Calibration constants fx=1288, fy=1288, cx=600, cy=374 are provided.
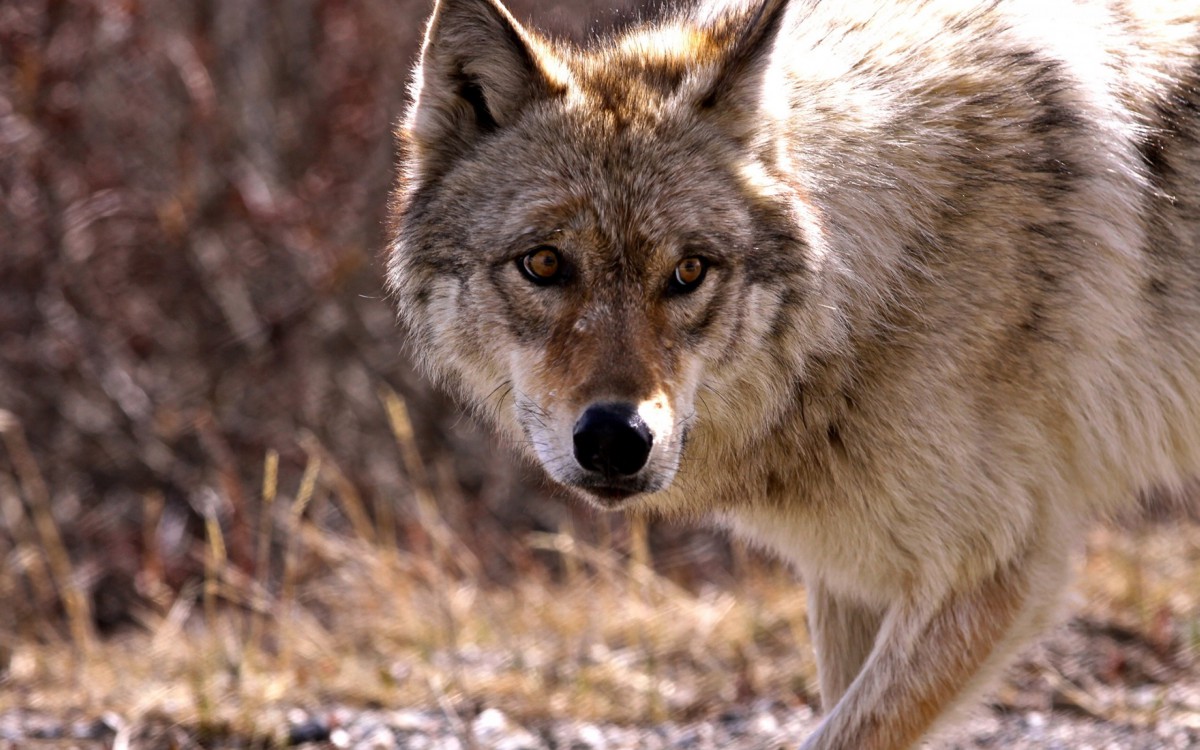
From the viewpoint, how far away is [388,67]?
8.23 m

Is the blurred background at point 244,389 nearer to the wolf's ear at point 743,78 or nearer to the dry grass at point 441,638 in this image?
the dry grass at point 441,638

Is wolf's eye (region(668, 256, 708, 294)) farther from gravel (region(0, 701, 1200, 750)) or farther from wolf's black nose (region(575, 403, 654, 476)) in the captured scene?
gravel (region(0, 701, 1200, 750))

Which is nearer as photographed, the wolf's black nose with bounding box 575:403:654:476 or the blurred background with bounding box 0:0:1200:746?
the wolf's black nose with bounding box 575:403:654:476

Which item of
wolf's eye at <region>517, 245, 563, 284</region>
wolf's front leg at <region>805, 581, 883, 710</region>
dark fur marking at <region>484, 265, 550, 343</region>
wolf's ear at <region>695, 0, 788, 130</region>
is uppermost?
wolf's ear at <region>695, 0, 788, 130</region>

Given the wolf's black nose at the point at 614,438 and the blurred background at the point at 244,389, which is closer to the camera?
the wolf's black nose at the point at 614,438

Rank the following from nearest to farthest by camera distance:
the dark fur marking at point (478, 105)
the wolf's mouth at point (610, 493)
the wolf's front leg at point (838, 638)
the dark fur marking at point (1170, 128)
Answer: the wolf's mouth at point (610, 493) < the dark fur marking at point (478, 105) < the dark fur marking at point (1170, 128) < the wolf's front leg at point (838, 638)

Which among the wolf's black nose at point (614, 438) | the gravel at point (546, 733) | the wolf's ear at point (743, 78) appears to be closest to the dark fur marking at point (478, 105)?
the wolf's ear at point (743, 78)

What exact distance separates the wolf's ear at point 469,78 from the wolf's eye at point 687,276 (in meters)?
0.60

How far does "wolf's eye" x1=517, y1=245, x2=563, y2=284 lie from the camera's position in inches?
121

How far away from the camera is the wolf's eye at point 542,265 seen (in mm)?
3074

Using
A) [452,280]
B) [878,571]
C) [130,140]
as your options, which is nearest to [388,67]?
[130,140]

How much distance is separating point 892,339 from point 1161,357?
844 millimetres

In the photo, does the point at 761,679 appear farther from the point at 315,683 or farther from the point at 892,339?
the point at 892,339

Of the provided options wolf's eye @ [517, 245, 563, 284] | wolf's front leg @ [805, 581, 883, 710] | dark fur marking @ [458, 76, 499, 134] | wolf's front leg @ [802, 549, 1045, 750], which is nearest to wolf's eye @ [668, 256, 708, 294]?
wolf's eye @ [517, 245, 563, 284]
